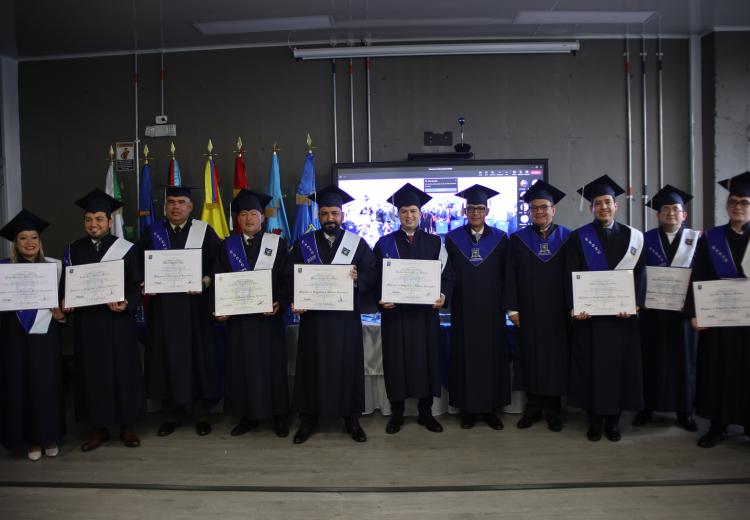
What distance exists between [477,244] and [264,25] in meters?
3.04

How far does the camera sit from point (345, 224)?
4801 mm

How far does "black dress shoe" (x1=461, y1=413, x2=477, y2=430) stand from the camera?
349cm

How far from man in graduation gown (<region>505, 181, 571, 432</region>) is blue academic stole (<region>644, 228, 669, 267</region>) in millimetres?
582

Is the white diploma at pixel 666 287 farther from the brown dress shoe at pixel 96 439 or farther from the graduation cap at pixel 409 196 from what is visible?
the brown dress shoe at pixel 96 439

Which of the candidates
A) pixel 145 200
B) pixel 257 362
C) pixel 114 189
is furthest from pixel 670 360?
pixel 114 189

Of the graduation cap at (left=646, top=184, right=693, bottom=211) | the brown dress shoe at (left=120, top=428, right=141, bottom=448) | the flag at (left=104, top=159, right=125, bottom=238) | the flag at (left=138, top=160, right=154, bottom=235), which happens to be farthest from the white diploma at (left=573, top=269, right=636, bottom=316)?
the flag at (left=104, top=159, right=125, bottom=238)

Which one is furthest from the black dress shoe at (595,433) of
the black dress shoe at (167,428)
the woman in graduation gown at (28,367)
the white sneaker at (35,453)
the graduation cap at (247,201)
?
the white sneaker at (35,453)

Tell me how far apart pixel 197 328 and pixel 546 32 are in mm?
4358

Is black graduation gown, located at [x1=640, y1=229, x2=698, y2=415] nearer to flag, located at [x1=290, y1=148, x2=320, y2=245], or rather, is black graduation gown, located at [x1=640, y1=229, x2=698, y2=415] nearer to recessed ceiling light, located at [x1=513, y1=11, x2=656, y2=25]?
recessed ceiling light, located at [x1=513, y1=11, x2=656, y2=25]

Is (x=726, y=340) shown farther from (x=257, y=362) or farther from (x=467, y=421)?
(x=257, y=362)

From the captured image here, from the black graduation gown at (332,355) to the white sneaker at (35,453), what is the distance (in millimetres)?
1595

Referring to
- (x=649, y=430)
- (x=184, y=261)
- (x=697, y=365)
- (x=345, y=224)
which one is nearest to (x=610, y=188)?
(x=697, y=365)

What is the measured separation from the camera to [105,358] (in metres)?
3.14

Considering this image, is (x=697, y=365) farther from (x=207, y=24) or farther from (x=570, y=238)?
(x=207, y=24)
